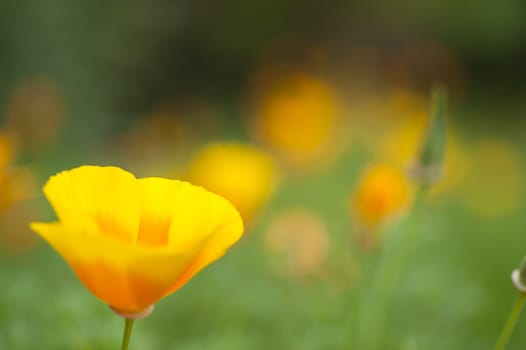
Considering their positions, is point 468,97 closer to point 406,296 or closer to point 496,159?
point 496,159

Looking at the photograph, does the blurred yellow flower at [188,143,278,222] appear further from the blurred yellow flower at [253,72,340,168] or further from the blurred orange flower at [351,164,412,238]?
the blurred yellow flower at [253,72,340,168]

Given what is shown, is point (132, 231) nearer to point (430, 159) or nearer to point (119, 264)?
point (119, 264)

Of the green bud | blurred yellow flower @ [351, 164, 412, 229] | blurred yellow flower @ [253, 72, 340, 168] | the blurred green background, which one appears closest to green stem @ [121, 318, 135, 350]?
the blurred green background

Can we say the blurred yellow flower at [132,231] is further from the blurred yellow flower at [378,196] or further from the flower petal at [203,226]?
the blurred yellow flower at [378,196]

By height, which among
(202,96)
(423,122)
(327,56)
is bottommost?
(202,96)

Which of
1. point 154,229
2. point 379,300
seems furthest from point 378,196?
point 154,229

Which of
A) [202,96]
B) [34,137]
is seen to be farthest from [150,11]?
[34,137]

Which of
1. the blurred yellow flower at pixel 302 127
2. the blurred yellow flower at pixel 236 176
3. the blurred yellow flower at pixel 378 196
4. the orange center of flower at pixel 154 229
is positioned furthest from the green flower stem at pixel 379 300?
the blurred yellow flower at pixel 302 127
